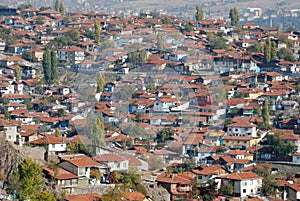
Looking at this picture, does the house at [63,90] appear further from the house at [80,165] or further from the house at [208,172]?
the house at [80,165]

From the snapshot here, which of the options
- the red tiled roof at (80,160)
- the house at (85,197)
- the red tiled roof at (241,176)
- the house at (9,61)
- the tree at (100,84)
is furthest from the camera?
the house at (9,61)

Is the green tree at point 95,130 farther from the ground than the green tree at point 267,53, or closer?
farther from the ground

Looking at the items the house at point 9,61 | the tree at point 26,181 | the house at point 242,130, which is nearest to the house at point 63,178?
the tree at point 26,181

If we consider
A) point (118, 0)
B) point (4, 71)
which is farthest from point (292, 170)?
point (118, 0)

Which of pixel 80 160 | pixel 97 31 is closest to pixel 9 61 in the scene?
pixel 97 31

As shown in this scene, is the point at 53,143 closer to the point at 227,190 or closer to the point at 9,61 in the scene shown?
the point at 227,190

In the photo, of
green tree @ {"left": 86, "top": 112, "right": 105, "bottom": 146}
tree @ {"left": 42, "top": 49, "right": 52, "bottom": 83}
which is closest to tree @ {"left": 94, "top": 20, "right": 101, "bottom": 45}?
tree @ {"left": 42, "top": 49, "right": 52, "bottom": 83}
